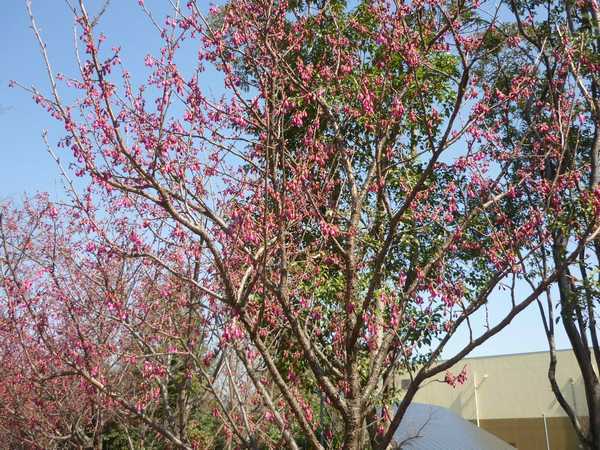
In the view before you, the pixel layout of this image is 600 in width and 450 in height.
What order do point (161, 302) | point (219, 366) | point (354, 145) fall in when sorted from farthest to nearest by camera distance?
1. point (354, 145)
2. point (161, 302)
3. point (219, 366)

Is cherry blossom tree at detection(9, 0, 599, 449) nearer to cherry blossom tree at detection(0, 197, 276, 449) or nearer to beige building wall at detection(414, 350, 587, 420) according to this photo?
cherry blossom tree at detection(0, 197, 276, 449)

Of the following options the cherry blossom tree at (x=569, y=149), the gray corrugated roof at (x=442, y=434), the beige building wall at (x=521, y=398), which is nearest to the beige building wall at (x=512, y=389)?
the beige building wall at (x=521, y=398)

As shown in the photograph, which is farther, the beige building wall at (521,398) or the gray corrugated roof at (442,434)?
the beige building wall at (521,398)

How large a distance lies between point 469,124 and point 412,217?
2594 mm

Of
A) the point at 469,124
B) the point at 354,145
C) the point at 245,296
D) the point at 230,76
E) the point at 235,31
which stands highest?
the point at 354,145

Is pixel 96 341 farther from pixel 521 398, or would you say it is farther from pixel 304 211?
pixel 521 398

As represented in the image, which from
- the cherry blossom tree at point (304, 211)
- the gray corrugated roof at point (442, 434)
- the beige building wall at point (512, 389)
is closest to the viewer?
the cherry blossom tree at point (304, 211)

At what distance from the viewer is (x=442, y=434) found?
15.6 meters

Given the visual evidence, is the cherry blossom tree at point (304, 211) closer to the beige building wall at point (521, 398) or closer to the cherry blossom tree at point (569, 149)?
the cherry blossom tree at point (569, 149)

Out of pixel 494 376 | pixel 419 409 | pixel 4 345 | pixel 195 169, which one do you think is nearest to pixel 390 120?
pixel 195 169

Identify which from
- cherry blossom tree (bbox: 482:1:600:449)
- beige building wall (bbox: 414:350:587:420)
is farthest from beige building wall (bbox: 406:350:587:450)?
cherry blossom tree (bbox: 482:1:600:449)

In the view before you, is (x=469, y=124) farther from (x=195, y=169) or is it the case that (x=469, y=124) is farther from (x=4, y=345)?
(x=4, y=345)

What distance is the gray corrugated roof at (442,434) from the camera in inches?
541

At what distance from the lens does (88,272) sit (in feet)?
31.3
